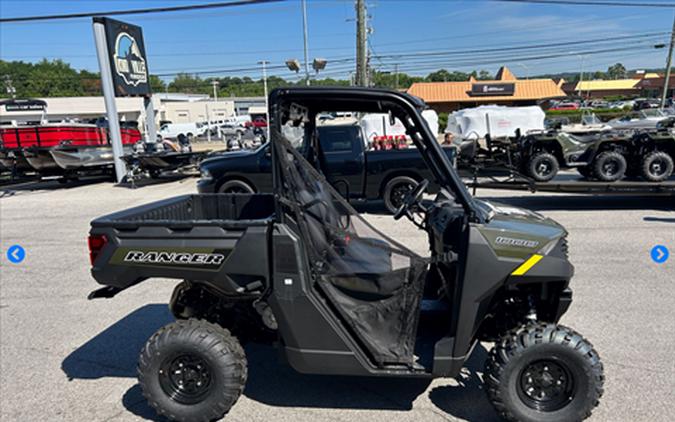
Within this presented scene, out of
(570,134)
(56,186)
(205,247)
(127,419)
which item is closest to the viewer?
(205,247)

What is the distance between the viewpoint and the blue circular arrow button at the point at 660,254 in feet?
20.3

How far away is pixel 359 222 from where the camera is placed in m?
2.94

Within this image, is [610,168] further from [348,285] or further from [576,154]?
[348,285]

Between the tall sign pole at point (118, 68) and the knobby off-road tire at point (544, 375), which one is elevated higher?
the tall sign pole at point (118, 68)

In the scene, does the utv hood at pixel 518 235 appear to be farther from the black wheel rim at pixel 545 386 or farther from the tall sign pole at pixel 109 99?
the tall sign pole at pixel 109 99

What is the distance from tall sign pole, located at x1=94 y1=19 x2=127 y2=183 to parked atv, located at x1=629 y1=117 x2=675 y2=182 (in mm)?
15236

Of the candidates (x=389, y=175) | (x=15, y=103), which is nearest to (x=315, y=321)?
(x=389, y=175)

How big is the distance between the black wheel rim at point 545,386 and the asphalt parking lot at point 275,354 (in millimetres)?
334

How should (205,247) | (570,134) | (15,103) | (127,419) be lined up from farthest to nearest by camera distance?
(15,103), (570,134), (127,419), (205,247)

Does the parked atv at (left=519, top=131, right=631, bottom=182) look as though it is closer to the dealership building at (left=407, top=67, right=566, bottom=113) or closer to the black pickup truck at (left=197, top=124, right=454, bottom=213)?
the black pickup truck at (left=197, top=124, right=454, bottom=213)

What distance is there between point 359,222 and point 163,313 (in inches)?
122

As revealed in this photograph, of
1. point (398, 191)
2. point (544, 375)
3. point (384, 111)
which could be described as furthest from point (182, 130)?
point (544, 375)

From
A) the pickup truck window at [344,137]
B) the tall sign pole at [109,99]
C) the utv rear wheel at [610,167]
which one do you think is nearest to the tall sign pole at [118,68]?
the tall sign pole at [109,99]

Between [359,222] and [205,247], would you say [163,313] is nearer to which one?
[205,247]
